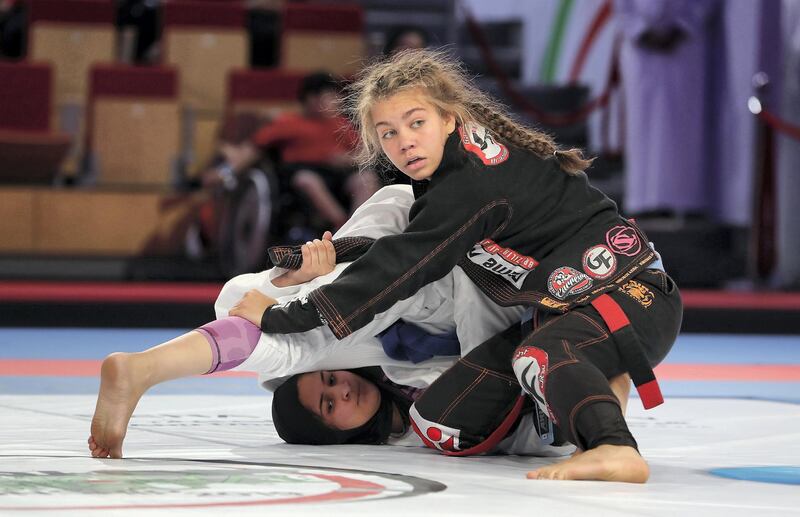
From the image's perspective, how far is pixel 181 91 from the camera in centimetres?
712

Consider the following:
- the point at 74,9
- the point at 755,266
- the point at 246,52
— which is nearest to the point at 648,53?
the point at 755,266

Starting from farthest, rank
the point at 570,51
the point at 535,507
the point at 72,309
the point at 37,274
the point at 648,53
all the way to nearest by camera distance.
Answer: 1. the point at 570,51
2. the point at 648,53
3. the point at 37,274
4. the point at 72,309
5. the point at 535,507

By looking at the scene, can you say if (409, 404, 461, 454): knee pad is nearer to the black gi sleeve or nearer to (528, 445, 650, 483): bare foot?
the black gi sleeve

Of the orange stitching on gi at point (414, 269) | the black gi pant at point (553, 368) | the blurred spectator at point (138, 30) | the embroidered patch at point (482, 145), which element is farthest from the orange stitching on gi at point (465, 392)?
the blurred spectator at point (138, 30)

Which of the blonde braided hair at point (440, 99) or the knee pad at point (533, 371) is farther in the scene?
the blonde braided hair at point (440, 99)

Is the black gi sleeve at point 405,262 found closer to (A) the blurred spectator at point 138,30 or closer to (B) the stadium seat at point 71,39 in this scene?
(B) the stadium seat at point 71,39

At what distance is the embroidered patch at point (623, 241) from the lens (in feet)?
7.02

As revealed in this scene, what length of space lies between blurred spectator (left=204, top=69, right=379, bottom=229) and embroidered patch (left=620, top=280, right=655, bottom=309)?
11.0ft

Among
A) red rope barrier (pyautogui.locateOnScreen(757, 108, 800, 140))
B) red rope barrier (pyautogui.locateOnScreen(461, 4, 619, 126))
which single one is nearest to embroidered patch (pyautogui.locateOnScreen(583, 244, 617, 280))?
red rope barrier (pyautogui.locateOnScreen(757, 108, 800, 140))

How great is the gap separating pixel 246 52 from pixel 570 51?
287cm

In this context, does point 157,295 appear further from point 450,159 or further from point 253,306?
point 450,159

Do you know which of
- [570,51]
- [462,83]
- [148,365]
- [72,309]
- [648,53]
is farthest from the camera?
[570,51]

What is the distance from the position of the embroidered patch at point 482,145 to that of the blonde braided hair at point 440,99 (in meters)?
0.03

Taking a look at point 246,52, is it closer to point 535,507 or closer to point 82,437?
point 82,437
